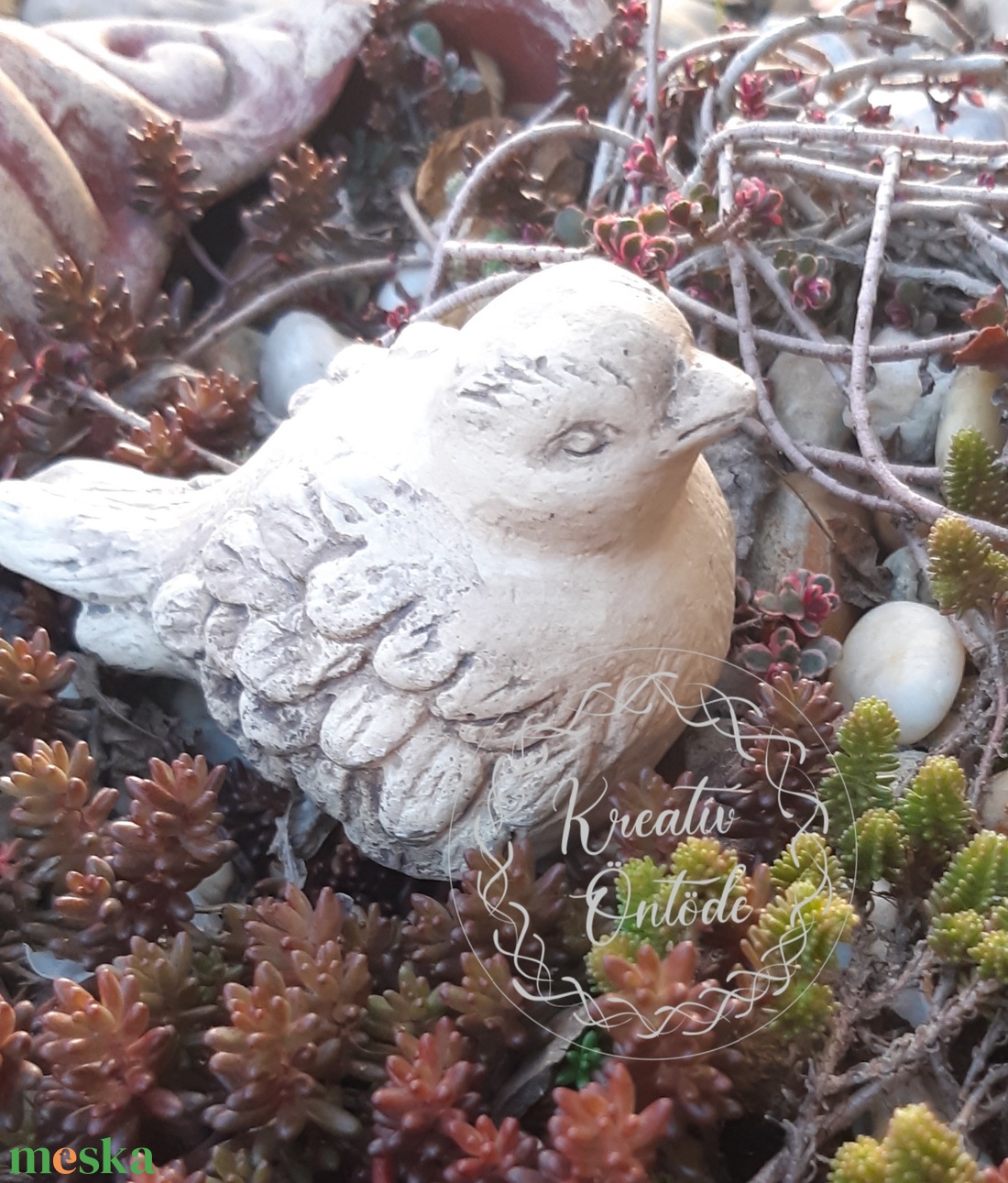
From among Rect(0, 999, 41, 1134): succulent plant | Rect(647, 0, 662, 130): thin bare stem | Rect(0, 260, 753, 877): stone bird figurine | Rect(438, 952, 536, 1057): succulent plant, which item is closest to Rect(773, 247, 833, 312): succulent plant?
Rect(647, 0, 662, 130): thin bare stem

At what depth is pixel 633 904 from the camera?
80 centimetres

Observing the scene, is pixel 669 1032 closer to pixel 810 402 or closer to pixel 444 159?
pixel 810 402

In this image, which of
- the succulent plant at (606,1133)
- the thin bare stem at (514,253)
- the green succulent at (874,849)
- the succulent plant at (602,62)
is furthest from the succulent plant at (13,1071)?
the succulent plant at (602,62)

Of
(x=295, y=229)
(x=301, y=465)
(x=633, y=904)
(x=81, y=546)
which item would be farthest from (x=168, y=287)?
(x=633, y=904)

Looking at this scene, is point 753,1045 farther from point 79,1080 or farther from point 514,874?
point 79,1080

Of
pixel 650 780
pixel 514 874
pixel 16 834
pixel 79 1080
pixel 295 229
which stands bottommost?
pixel 79 1080

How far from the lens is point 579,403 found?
0.85 m

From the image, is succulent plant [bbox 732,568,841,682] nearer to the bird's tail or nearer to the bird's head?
the bird's head

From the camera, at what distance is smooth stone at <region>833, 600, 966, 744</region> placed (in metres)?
1.15

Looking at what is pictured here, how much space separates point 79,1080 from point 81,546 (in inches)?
25.4

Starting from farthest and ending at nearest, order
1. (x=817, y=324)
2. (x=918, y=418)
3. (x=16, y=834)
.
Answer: (x=817, y=324) → (x=918, y=418) → (x=16, y=834)

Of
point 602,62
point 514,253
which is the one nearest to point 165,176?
point 514,253

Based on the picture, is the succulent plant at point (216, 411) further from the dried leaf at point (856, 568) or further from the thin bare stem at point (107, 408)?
the dried leaf at point (856, 568)

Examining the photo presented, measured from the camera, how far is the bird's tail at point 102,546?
1152 mm
